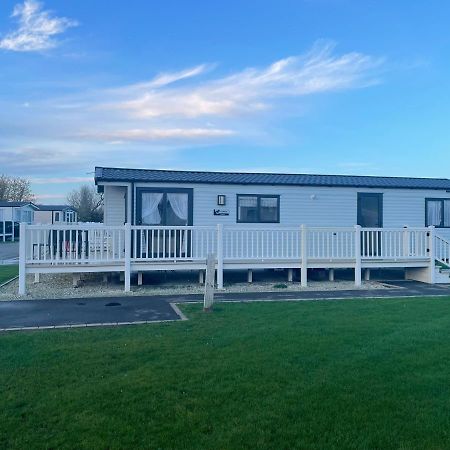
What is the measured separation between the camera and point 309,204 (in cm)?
1440

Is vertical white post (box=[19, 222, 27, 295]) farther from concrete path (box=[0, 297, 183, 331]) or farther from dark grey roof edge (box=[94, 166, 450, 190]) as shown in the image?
dark grey roof edge (box=[94, 166, 450, 190])

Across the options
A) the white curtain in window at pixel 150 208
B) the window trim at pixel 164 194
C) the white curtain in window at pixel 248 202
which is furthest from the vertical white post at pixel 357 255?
the white curtain in window at pixel 150 208

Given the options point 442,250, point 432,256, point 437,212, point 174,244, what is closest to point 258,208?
point 174,244

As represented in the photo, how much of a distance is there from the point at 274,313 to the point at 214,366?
3.28 m

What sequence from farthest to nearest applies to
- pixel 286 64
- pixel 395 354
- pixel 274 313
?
pixel 286 64, pixel 274 313, pixel 395 354

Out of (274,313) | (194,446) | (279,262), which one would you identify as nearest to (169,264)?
(279,262)

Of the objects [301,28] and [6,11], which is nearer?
[6,11]

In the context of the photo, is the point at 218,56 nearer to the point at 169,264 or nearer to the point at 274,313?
the point at 169,264

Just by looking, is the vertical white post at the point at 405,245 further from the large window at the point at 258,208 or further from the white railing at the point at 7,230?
the white railing at the point at 7,230

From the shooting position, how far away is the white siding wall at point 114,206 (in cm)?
1377

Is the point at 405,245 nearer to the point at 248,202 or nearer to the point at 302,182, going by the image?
the point at 302,182

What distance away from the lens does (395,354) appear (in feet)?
18.2

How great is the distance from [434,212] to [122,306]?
436 inches

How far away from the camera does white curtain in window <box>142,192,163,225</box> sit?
13.3 m
